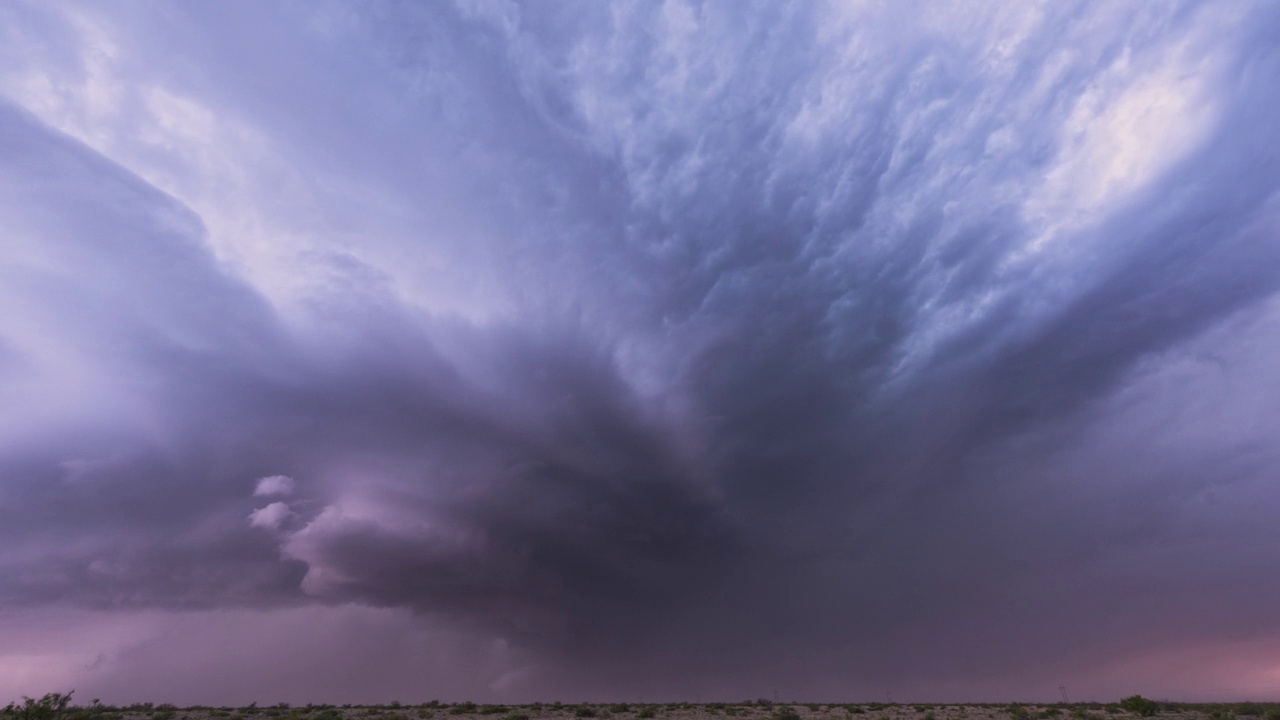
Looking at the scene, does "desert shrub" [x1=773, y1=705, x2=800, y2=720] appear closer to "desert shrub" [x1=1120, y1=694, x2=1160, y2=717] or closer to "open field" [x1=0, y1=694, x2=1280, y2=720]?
"open field" [x1=0, y1=694, x2=1280, y2=720]

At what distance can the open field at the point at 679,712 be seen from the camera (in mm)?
67562

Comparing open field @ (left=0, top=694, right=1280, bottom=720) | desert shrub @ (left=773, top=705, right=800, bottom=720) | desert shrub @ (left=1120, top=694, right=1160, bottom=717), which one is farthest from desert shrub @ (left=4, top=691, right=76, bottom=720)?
desert shrub @ (left=1120, top=694, right=1160, bottom=717)

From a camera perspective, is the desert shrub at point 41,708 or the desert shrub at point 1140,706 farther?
the desert shrub at point 1140,706

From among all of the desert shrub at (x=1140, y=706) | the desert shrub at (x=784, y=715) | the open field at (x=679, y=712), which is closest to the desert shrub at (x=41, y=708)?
the open field at (x=679, y=712)

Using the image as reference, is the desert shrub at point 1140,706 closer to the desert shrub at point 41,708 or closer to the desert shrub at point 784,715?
the desert shrub at point 784,715

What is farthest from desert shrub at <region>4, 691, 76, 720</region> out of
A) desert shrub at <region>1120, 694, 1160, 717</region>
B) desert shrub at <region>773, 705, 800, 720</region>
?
desert shrub at <region>1120, 694, 1160, 717</region>

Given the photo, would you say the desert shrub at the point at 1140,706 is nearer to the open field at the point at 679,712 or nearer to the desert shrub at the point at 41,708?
the open field at the point at 679,712

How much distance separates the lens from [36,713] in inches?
1945

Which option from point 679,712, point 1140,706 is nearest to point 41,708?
point 679,712

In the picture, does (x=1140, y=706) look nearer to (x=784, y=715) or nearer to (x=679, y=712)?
(x=784, y=715)

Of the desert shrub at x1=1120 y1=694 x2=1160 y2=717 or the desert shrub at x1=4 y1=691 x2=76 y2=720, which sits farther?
the desert shrub at x1=1120 y1=694 x2=1160 y2=717

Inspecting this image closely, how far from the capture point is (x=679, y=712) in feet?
252

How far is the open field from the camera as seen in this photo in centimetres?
6756

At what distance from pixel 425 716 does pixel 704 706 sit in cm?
3850
